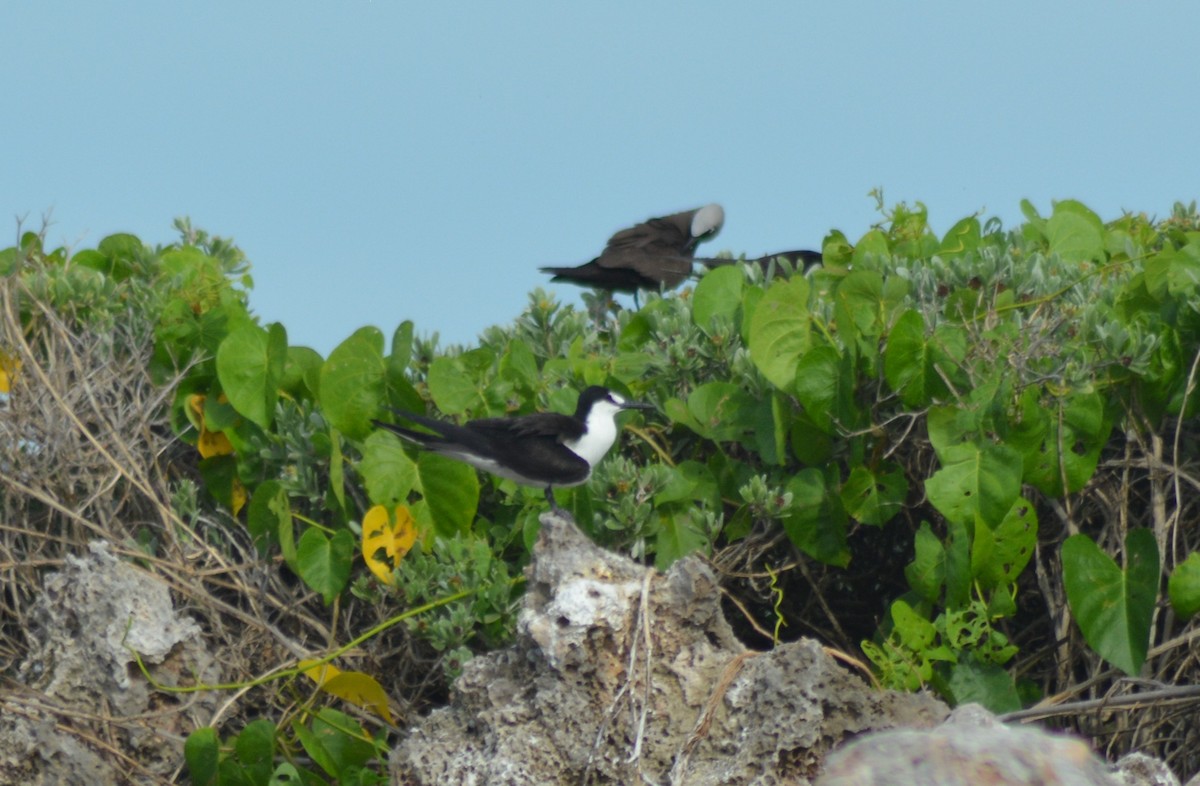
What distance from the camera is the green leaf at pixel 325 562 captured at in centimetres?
419

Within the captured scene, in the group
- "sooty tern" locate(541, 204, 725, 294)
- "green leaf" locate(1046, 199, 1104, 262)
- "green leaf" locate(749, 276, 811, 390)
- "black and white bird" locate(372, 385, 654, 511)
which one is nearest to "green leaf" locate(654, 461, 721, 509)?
"black and white bird" locate(372, 385, 654, 511)

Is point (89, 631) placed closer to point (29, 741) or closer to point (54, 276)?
point (29, 741)

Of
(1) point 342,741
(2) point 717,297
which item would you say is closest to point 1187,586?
(2) point 717,297

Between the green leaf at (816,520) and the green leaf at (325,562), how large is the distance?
130 centimetres

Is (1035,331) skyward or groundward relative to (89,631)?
skyward

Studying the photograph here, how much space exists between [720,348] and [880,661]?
39.7 inches

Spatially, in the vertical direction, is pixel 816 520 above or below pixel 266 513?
below

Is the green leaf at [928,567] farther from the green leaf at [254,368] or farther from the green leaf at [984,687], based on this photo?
the green leaf at [254,368]

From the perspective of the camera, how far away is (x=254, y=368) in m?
4.55

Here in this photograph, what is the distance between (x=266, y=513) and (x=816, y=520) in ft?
5.72

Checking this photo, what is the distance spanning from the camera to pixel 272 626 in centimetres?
443

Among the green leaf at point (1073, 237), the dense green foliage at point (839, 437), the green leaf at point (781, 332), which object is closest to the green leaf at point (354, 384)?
the dense green foliage at point (839, 437)

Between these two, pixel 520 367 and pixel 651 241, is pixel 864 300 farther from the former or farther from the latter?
pixel 651 241

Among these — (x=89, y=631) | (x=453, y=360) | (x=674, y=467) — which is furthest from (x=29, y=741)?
(x=674, y=467)
